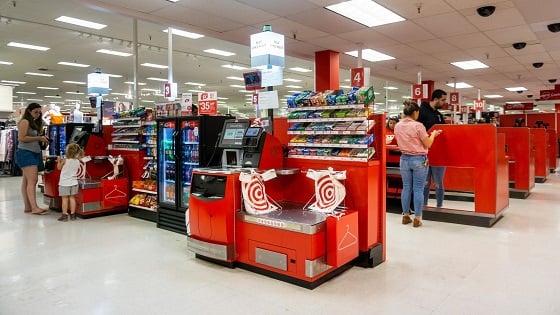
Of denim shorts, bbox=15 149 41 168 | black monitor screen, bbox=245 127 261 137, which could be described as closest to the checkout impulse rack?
black monitor screen, bbox=245 127 261 137

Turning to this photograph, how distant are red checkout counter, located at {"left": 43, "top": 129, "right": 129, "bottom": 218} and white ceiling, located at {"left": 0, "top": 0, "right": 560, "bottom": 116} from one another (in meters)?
2.21

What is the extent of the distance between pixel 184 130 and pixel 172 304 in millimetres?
2588

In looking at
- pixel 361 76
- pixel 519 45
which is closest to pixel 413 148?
pixel 361 76

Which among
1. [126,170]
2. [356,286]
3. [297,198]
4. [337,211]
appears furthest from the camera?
[126,170]

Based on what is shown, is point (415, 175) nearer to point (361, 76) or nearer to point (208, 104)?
point (208, 104)

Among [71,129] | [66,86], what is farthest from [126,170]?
[66,86]

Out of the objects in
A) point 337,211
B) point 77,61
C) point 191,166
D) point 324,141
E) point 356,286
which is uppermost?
point 77,61

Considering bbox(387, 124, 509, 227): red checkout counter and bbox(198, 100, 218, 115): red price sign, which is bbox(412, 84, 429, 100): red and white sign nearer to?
bbox(387, 124, 509, 227): red checkout counter

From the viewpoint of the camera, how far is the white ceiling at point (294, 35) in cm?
612

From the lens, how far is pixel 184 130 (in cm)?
491

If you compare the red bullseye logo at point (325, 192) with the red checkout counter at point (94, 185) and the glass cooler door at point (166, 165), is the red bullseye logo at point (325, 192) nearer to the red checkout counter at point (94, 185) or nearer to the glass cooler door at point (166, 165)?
the glass cooler door at point (166, 165)

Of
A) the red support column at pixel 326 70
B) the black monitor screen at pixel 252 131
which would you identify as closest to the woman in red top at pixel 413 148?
the black monitor screen at pixel 252 131

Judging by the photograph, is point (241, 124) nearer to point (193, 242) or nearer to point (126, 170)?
point (193, 242)

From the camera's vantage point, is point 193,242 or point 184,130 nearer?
point 193,242
